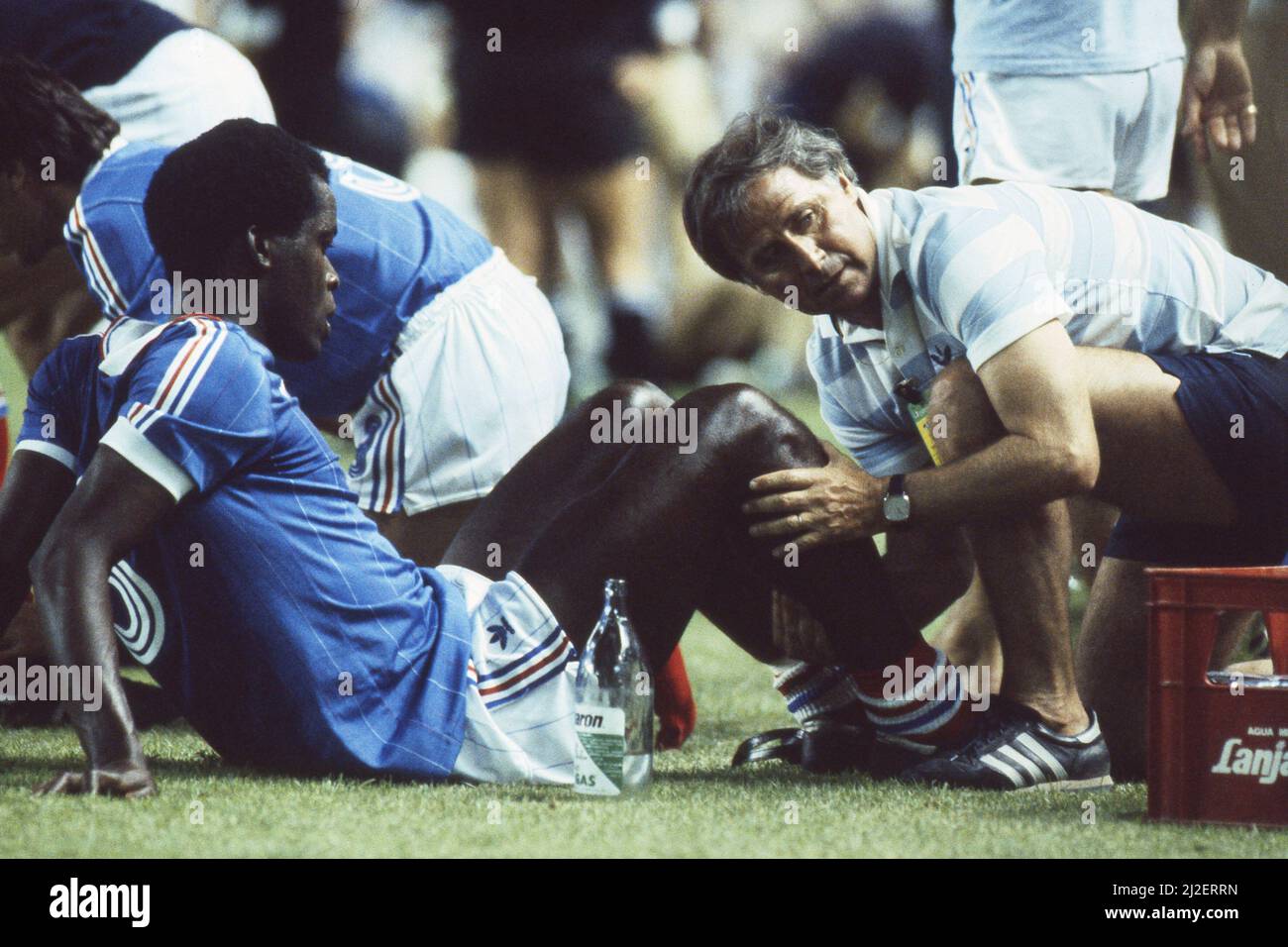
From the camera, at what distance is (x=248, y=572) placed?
234 centimetres

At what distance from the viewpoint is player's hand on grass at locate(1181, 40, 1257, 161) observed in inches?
148

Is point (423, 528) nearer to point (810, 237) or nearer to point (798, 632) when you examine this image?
point (798, 632)

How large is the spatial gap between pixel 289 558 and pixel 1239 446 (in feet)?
4.99

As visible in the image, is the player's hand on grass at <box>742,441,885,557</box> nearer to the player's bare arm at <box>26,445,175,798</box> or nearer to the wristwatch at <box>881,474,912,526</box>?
the wristwatch at <box>881,474,912,526</box>

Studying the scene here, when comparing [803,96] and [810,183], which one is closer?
[810,183]

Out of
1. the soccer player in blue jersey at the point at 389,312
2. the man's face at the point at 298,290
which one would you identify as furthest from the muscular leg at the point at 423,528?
the man's face at the point at 298,290

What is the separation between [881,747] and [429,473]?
3.70ft

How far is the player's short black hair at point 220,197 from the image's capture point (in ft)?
7.87

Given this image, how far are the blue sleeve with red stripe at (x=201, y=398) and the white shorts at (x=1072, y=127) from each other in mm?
1972

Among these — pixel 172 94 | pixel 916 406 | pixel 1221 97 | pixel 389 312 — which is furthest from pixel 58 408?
pixel 1221 97

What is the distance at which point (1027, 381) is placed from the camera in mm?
2480

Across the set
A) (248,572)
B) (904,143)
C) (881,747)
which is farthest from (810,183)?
(904,143)

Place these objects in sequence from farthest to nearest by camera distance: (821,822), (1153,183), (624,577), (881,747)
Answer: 1. (1153,183)
2. (881,747)
3. (624,577)
4. (821,822)
